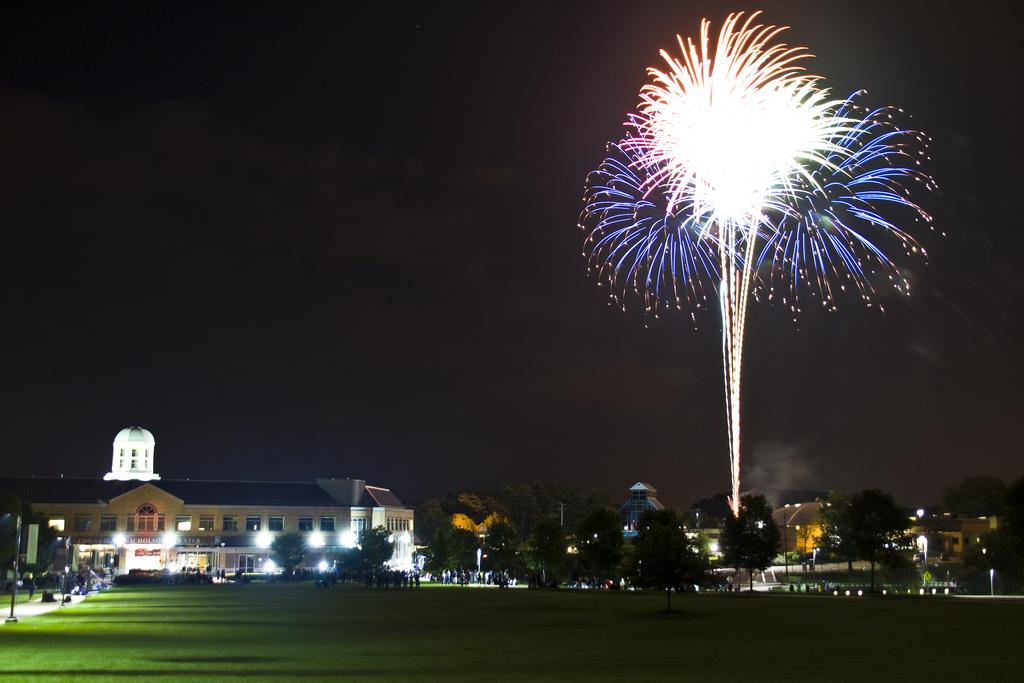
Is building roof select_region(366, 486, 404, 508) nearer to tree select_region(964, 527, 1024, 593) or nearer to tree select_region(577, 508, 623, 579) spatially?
tree select_region(577, 508, 623, 579)

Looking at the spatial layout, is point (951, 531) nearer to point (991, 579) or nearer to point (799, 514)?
point (799, 514)

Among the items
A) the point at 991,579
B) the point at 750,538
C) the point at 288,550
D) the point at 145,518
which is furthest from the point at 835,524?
the point at 145,518

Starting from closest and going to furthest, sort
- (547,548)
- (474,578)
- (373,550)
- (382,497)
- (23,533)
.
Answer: (547,548) → (23,533) → (373,550) → (474,578) → (382,497)

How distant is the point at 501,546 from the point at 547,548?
1688cm

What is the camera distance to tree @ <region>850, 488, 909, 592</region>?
241 ft

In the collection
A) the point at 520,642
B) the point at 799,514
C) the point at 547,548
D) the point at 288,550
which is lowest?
the point at 520,642

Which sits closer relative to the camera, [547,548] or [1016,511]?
[1016,511]

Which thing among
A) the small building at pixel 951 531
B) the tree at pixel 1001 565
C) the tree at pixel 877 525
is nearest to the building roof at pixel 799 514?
the small building at pixel 951 531

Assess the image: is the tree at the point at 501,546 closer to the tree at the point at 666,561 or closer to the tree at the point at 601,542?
the tree at the point at 601,542

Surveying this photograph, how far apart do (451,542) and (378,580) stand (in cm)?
2901

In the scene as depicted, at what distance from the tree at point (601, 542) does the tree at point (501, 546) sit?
54.7 ft

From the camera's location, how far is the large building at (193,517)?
120375mm

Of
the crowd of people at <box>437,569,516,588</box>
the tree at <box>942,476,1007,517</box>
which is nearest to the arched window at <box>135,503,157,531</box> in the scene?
the crowd of people at <box>437,569,516,588</box>

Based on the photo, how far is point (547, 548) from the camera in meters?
84.8
